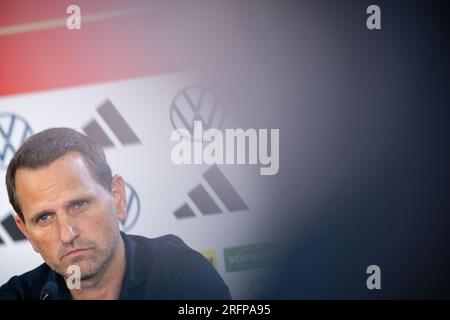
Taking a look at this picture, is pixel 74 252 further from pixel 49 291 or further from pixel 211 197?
pixel 211 197

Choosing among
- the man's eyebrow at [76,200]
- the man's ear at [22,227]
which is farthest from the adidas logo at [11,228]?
the man's eyebrow at [76,200]

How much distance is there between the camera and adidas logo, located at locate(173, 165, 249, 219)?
2.82 meters

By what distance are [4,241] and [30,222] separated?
0.63 ft

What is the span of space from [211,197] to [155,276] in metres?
0.42

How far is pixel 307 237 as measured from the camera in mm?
2848

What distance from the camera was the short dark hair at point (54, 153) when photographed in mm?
2723

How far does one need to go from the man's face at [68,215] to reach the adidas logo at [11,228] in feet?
0.20

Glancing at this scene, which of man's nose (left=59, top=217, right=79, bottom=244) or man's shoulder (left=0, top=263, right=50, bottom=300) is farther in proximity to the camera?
man's shoulder (left=0, top=263, right=50, bottom=300)

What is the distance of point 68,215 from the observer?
2674mm

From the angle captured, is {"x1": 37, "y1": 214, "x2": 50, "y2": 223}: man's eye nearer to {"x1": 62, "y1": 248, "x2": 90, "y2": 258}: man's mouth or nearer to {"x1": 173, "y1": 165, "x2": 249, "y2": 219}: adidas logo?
{"x1": 62, "y1": 248, "x2": 90, "y2": 258}: man's mouth

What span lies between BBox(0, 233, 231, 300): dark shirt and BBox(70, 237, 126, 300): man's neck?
22mm

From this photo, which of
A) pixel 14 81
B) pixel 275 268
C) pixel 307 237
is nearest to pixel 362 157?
pixel 307 237

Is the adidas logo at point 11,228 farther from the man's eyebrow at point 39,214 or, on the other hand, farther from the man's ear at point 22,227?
the man's eyebrow at point 39,214

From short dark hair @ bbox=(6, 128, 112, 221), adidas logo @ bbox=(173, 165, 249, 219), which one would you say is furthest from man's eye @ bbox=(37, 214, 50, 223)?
adidas logo @ bbox=(173, 165, 249, 219)
